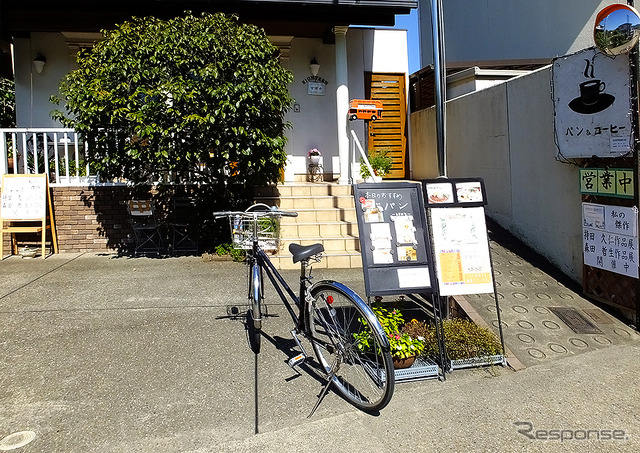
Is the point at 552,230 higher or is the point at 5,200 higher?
the point at 5,200

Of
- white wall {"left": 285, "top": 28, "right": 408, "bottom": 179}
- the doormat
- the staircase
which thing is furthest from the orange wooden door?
the doormat

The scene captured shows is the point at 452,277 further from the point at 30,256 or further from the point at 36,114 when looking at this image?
the point at 36,114

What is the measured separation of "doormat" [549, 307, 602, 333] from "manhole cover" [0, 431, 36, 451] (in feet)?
15.6

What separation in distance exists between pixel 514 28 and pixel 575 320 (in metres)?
12.7

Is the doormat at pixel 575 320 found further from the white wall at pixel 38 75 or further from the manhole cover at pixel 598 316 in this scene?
the white wall at pixel 38 75

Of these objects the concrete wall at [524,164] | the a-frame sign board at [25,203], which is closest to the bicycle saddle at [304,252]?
the concrete wall at [524,164]

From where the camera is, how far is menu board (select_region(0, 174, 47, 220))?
7854mm

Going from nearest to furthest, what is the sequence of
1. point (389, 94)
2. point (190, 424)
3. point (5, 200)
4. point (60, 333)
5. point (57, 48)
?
point (190, 424) < point (60, 333) < point (5, 200) < point (57, 48) < point (389, 94)

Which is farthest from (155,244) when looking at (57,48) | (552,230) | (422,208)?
(552,230)

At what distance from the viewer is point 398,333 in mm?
4082

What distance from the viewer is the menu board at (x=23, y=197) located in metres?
7.85

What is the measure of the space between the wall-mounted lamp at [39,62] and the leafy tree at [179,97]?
3.32m

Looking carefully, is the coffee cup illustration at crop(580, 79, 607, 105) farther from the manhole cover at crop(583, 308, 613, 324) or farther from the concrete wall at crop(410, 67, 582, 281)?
the manhole cover at crop(583, 308, 613, 324)

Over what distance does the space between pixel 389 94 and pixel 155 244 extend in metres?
6.23
